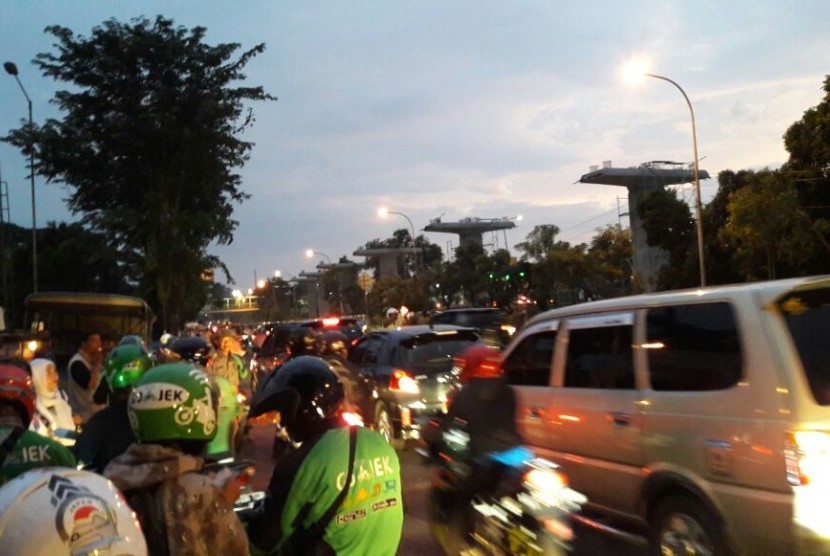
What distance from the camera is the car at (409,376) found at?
39.8ft

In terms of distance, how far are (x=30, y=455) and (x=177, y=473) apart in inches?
39.3

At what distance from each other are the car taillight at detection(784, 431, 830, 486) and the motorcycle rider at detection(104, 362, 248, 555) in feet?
10.5

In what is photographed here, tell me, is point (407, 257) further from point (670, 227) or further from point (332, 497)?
point (332, 497)

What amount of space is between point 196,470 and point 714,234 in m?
39.8

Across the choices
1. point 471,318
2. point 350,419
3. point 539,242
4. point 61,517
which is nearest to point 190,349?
point 350,419

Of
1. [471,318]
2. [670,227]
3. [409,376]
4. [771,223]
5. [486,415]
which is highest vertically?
[670,227]

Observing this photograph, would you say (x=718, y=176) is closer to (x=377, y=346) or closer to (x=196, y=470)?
(x=377, y=346)

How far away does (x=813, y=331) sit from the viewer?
504 centimetres

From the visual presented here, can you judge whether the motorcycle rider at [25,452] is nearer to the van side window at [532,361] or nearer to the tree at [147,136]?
the van side window at [532,361]

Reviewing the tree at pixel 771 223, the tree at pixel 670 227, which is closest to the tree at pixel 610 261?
the tree at pixel 670 227

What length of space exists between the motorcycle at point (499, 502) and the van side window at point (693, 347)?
961 millimetres

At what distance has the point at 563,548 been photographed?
16.6ft

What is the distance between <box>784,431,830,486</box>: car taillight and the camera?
472cm

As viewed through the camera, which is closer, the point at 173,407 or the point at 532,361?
the point at 173,407
